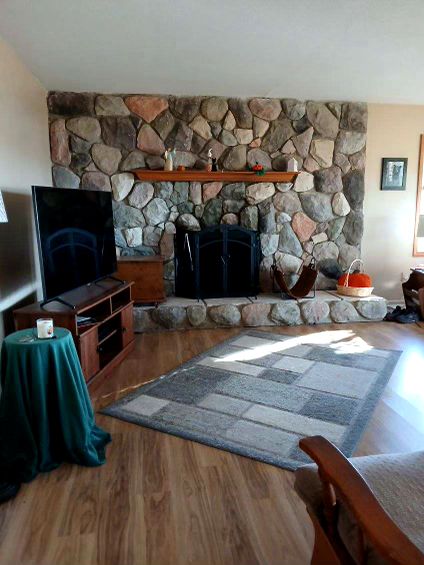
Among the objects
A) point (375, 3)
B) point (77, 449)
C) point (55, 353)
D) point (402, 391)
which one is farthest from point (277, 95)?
point (77, 449)

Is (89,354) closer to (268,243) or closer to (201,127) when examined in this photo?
(268,243)

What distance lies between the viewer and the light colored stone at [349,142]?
4.50 meters

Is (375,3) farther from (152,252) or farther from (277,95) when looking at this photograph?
(152,252)

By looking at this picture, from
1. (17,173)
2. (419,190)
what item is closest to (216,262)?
(17,173)

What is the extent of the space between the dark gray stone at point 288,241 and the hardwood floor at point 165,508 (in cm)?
250

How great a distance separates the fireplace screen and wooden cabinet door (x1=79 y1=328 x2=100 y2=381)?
1.67 m

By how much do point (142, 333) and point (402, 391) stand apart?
2374 mm

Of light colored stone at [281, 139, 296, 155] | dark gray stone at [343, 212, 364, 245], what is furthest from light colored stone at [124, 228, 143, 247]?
dark gray stone at [343, 212, 364, 245]

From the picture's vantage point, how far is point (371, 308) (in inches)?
170

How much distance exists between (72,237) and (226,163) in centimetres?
213

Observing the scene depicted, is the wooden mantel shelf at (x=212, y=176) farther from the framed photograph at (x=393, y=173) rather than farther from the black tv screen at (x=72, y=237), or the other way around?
the framed photograph at (x=393, y=173)

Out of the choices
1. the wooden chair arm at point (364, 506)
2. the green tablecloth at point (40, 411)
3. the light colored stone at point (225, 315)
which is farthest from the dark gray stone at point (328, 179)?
the wooden chair arm at point (364, 506)

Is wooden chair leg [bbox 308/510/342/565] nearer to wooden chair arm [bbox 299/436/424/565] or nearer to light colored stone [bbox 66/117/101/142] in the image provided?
wooden chair arm [bbox 299/436/424/565]

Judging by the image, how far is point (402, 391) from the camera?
108 inches
